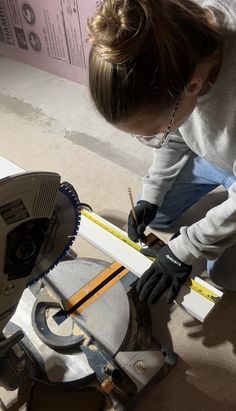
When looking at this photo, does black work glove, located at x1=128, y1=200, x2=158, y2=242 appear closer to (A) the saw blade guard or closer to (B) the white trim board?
(B) the white trim board

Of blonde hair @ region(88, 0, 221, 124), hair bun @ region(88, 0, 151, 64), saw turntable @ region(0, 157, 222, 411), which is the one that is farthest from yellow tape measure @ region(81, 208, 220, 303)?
hair bun @ region(88, 0, 151, 64)

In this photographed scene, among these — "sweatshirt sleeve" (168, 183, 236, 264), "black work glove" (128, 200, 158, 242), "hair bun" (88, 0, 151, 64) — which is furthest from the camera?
"black work glove" (128, 200, 158, 242)

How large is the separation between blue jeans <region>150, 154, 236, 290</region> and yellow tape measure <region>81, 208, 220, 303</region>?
0.21 meters

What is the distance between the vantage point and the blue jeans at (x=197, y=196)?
1.43 metres

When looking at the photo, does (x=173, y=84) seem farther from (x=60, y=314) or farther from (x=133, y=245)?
(x=60, y=314)

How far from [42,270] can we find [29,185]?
31 centimetres

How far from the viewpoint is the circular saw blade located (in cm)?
90

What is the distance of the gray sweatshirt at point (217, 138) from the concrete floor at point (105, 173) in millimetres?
359

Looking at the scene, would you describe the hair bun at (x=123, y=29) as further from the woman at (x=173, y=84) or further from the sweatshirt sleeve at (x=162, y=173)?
the sweatshirt sleeve at (x=162, y=173)

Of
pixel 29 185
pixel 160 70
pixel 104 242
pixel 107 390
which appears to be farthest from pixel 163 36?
pixel 107 390

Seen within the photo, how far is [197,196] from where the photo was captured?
168cm

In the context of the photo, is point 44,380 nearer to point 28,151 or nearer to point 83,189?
point 83,189

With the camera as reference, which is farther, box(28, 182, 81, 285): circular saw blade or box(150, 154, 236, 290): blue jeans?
box(150, 154, 236, 290): blue jeans

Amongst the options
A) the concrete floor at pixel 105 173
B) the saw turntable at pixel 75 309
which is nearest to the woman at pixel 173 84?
the saw turntable at pixel 75 309
